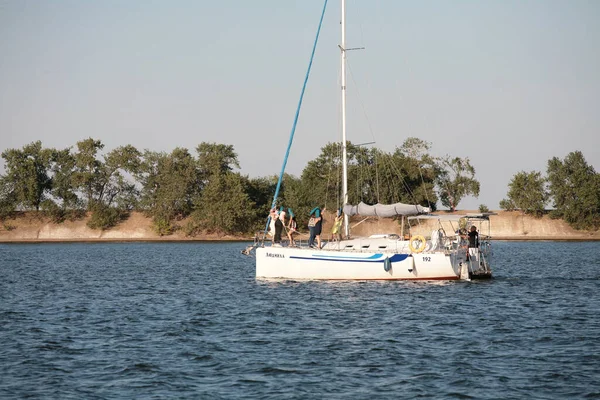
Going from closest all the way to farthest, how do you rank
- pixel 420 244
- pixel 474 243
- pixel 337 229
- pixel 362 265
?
pixel 420 244, pixel 362 265, pixel 337 229, pixel 474 243

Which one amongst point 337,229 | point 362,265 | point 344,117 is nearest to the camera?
point 362,265

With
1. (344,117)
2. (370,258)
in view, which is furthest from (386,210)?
(344,117)

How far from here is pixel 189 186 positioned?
14025cm

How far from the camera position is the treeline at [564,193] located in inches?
5290

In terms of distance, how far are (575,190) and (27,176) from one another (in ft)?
304

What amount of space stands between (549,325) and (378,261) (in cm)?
1255

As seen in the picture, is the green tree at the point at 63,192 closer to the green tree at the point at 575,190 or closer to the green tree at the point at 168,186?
the green tree at the point at 168,186

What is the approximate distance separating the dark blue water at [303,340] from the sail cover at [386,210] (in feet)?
14.7

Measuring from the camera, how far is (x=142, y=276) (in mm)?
54875

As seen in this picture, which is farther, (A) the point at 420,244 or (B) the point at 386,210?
(B) the point at 386,210

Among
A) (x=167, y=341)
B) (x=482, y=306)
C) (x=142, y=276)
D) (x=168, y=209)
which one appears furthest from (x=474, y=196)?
(x=167, y=341)

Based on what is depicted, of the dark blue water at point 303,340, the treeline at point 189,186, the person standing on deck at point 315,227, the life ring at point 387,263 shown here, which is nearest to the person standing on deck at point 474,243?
the dark blue water at point 303,340

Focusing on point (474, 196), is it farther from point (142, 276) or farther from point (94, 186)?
point (142, 276)

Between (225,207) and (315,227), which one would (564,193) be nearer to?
(225,207)
